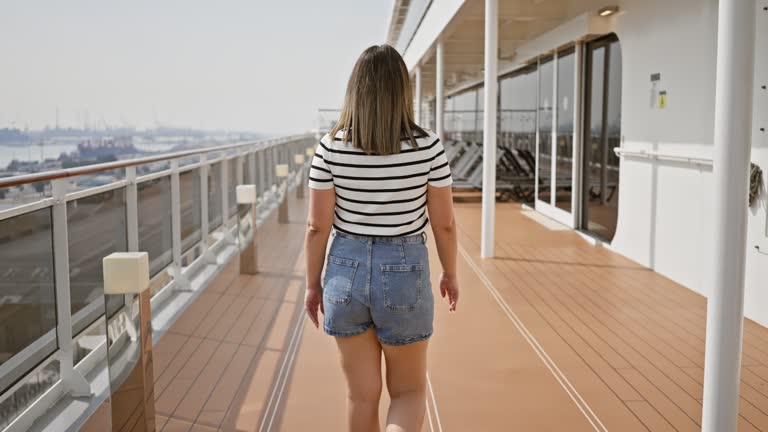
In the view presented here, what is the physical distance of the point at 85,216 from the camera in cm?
→ 349

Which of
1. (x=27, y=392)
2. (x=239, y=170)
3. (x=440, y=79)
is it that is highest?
(x=440, y=79)

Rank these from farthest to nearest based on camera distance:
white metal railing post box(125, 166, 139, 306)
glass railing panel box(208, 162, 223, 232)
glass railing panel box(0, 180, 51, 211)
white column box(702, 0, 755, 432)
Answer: glass railing panel box(208, 162, 223, 232), white metal railing post box(125, 166, 139, 306), glass railing panel box(0, 180, 51, 211), white column box(702, 0, 755, 432)

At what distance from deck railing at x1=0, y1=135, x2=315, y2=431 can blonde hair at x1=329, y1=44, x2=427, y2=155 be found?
1.17 m

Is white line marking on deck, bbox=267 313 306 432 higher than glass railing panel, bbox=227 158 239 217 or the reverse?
the reverse

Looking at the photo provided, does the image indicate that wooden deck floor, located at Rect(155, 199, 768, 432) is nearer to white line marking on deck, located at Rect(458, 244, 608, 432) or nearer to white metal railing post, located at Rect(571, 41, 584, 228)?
white line marking on deck, located at Rect(458, 244, 608, 432)

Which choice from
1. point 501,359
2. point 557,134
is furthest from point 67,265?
point 557,134

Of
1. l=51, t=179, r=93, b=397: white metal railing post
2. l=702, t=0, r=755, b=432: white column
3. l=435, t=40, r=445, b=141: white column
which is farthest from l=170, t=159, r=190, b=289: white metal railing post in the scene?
l=435, t=40, r=445, b=141: white column

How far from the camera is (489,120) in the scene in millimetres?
7102

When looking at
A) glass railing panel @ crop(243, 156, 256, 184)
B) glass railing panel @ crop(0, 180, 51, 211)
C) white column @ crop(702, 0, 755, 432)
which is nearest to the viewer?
white column @ crop(702, 0, 755, 432)

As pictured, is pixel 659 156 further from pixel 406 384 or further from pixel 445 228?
pixel 406 384

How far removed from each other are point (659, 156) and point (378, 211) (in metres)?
4.90

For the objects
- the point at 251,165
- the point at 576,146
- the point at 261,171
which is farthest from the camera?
the point at 261,171

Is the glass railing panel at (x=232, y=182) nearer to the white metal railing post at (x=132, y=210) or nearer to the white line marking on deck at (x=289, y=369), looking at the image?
the white line marking on deck at (x=289, y=369)

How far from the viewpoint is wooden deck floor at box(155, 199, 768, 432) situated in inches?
126
